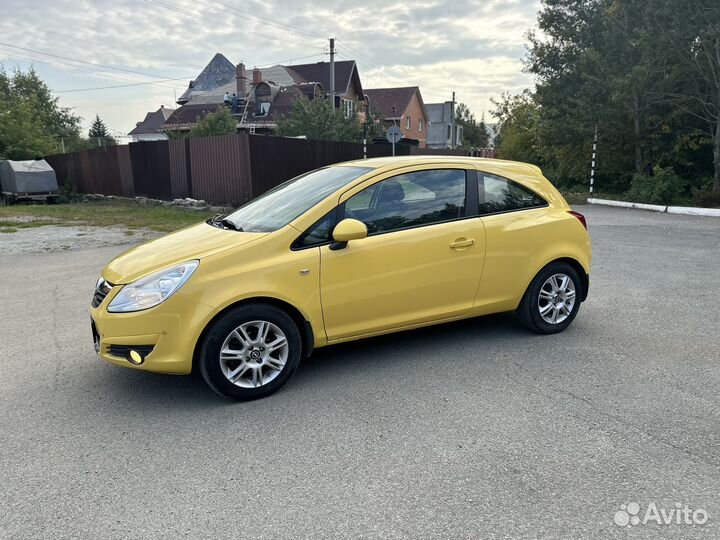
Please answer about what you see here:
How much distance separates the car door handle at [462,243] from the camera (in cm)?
438

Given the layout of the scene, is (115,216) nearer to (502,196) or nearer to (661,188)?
(502,196)

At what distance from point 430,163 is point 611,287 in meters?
3.45

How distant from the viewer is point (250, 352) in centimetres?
372

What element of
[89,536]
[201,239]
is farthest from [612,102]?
[89,536]

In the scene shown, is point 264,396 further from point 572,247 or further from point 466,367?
point 572,247

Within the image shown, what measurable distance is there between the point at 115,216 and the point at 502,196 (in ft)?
49.6

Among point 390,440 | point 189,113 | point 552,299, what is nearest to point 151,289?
point 390,440

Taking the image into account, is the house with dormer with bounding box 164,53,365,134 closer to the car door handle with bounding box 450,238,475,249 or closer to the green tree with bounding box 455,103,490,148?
the green tree with bounding box 455,103,490,148

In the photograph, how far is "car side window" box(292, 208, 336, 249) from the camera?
389 cm

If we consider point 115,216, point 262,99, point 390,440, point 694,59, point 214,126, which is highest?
point 262,99

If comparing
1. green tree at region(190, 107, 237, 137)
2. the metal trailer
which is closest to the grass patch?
the metal trailer

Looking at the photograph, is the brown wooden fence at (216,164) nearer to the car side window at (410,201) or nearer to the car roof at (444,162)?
the car roof at (444,162)

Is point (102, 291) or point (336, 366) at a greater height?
point (102, 291)

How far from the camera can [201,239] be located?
4.08 metres
